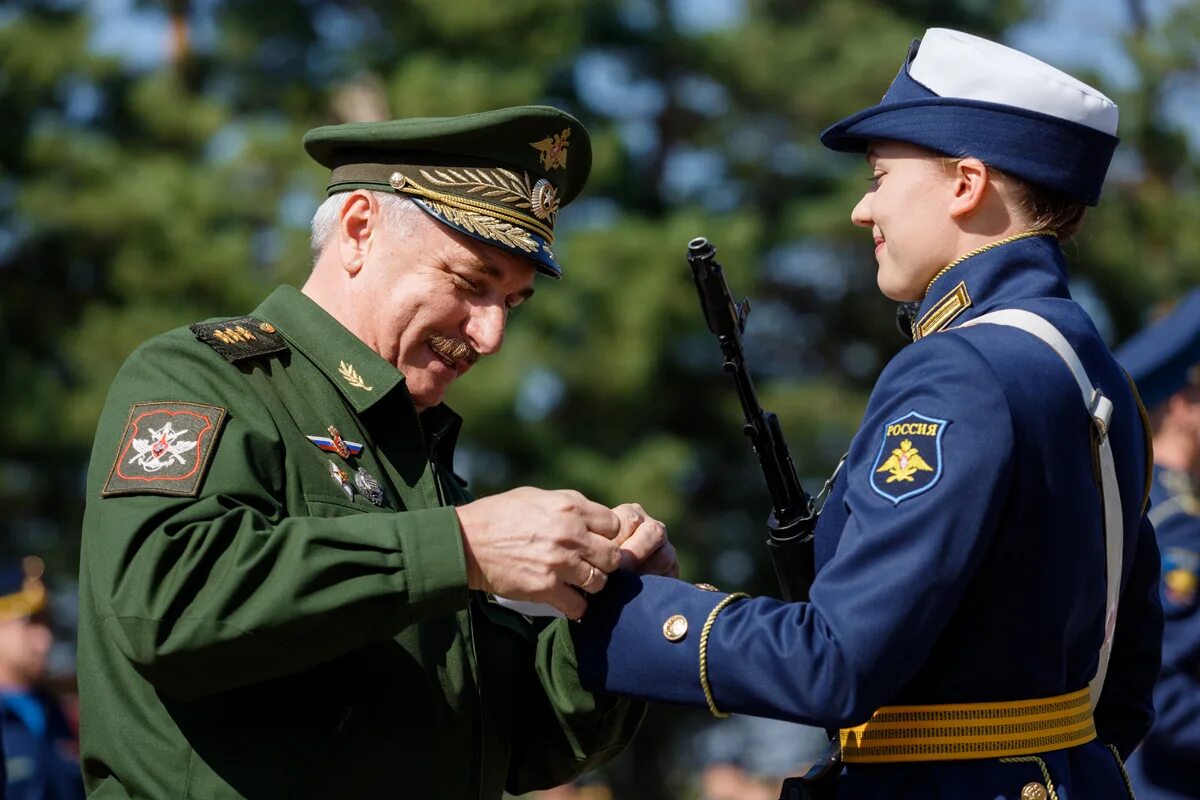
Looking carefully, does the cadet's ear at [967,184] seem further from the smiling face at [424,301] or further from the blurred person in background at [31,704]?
the blurred person in background at [31,704]

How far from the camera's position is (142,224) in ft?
45.8

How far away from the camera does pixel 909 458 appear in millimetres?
3006

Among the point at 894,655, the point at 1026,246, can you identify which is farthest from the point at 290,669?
the point at 1026,246

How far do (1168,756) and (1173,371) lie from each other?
163 cm

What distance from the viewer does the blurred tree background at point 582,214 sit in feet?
45.0

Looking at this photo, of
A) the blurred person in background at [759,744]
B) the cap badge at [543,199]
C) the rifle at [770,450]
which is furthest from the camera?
the blurred person in background at [759,744]

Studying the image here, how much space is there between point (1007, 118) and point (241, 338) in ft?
5.31

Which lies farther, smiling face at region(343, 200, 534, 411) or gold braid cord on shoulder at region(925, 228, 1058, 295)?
smiling face at region(343, 200, 534, 411)

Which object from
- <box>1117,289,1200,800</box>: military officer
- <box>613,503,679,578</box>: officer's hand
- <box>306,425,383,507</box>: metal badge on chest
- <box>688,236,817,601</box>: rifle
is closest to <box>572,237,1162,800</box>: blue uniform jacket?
<box>613,503,679,578</box>: officer's hand

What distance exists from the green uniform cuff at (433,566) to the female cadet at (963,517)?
12.8 inches

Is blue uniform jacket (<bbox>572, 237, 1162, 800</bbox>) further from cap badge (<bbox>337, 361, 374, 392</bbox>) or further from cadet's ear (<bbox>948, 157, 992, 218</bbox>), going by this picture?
cap badge (<bbox>337, 361, 374, 392</bbox>)

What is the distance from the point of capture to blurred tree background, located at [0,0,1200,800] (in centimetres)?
1372

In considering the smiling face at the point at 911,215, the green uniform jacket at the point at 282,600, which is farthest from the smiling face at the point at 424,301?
the smiling face at the point at 911,215

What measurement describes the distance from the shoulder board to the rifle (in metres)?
0.91
